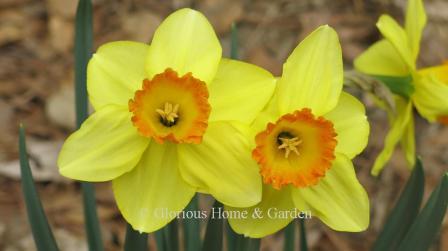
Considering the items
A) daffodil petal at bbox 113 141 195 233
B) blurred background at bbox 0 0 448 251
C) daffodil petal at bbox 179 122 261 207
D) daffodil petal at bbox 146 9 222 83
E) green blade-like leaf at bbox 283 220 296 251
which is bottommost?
blurred background at bbox 0 0 448 251

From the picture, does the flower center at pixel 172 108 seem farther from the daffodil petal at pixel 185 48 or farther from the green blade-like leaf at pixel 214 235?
the green blade-like leaf at pixel 214 235

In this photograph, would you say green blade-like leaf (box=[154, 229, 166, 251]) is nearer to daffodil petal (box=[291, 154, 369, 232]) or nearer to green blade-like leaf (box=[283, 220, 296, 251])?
green blade-like leaf (box=[283, 220, 296, 251])

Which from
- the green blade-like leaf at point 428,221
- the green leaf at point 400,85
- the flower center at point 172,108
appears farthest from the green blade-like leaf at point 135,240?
the green leaf at point 400,85

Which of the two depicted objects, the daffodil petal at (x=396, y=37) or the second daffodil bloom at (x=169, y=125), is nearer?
the second daffodil bloom at (x=169, y=125)

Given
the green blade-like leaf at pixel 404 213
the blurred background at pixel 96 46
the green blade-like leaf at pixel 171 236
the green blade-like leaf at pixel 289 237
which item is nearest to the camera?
the green blade-like leaf at pixel 404 213

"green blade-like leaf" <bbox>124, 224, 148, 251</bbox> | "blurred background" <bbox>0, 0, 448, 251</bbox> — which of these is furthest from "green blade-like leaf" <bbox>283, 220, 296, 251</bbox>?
"blurred background" <bbox>0, 0, 448, 251</bbox>

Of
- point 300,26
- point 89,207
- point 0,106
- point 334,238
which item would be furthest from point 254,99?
point 300,26
